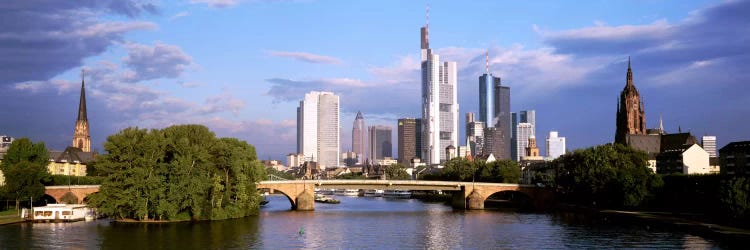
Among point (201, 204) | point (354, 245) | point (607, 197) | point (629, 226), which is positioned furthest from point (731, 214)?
point (201, 204)

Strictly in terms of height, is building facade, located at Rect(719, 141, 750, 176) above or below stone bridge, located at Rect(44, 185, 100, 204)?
above

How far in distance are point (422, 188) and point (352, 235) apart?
65851mm

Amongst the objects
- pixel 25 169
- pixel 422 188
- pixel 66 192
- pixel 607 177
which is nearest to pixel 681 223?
pixel 607 177

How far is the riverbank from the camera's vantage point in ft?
282

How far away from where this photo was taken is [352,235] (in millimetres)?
93500

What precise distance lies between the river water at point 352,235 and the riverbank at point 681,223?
1.69m

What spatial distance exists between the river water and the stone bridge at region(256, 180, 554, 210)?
27.7 metres

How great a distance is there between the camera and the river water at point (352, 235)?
81.2 m

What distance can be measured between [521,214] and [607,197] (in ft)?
54.7

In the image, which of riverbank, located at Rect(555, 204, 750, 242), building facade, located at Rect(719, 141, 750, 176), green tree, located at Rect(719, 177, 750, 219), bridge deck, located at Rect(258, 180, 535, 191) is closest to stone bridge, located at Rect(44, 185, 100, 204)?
bridge deck, located at Rect(258, 180, 535, 191)

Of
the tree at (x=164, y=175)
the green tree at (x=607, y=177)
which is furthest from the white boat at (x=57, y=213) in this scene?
the green tree at (x=607, y=177)

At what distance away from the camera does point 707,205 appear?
115 m

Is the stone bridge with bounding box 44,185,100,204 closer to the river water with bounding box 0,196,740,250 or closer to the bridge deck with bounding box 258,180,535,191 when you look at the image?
the river water with bounding box 0,196,740,250

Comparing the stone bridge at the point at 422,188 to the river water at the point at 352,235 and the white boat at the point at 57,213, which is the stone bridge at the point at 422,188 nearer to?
the river water at the point at 352,235
